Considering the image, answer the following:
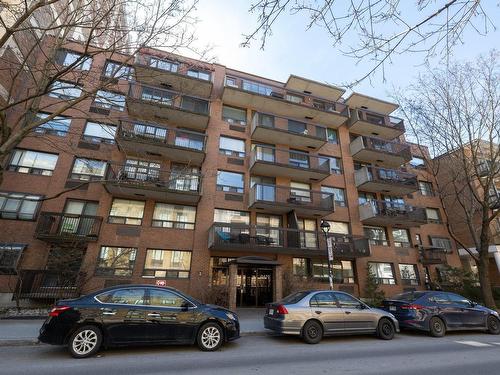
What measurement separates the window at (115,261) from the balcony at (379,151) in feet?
59.5

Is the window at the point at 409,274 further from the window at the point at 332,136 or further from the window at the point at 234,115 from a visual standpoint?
the window at the point at 234,115

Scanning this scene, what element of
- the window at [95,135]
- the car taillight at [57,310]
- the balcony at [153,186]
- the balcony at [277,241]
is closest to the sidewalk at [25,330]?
the car taillight at [57,310]

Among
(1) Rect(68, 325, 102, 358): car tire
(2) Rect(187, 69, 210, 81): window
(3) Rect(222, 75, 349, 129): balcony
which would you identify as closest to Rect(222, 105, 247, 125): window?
(3) Rect(222, 75, 349, 129): balcony

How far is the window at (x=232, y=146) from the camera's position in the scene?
19.2 metres

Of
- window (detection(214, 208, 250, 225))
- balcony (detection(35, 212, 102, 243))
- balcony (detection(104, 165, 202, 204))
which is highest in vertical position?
balcony (detection(104, 165, 202, 204))

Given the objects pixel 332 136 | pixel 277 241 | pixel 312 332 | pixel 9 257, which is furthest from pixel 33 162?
pixel 332 136

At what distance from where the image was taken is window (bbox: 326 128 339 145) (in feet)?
74.9

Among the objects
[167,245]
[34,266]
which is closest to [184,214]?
[167,245]

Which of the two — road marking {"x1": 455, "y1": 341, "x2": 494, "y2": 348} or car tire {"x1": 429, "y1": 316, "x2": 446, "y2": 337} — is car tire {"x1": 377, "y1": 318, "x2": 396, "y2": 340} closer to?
car tire {"x1": 429, "y1": 316, "x2": 446, "y2": 337}

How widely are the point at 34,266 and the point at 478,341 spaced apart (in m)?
18.5

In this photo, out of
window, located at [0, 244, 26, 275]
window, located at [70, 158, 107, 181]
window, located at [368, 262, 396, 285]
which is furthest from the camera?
window, located at [368, 262, 396, 285]

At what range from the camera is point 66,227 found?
1415 cm

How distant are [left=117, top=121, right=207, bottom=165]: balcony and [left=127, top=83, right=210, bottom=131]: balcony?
1097 millimetres

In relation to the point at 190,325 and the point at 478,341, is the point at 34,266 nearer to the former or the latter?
the point at 190,325
